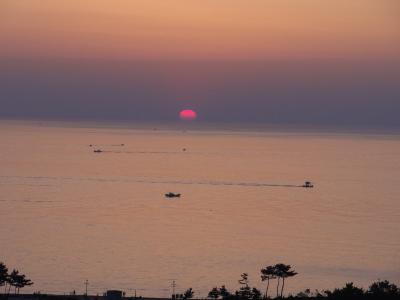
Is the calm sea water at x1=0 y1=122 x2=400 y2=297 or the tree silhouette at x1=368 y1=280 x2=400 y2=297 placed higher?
the calm sea water at x1=0 y1=122 x2=400 y2=297

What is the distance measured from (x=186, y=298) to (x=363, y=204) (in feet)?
130

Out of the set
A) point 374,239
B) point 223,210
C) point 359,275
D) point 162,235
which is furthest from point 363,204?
point 359,275

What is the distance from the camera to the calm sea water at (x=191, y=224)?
4122cm

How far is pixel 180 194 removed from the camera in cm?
7350

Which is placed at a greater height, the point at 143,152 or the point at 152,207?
the point at 143,152

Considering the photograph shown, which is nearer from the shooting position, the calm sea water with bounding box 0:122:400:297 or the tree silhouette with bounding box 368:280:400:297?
the tree silhouette with bounding box 368:280:400:297

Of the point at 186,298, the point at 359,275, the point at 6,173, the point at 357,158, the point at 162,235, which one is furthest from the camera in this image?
the point at 357,158

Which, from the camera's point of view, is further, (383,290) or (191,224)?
(191,224)

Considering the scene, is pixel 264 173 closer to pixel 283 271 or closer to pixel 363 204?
pixel 363 204

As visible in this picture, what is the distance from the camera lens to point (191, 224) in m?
56.6

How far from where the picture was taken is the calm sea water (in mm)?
41216

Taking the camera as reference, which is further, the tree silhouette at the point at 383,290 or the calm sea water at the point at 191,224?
the calm sea water at the point at 191,224

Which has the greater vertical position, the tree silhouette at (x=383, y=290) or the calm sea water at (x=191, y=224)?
the calm sea water at (x=191, y=224)

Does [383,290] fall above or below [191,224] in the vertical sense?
below
